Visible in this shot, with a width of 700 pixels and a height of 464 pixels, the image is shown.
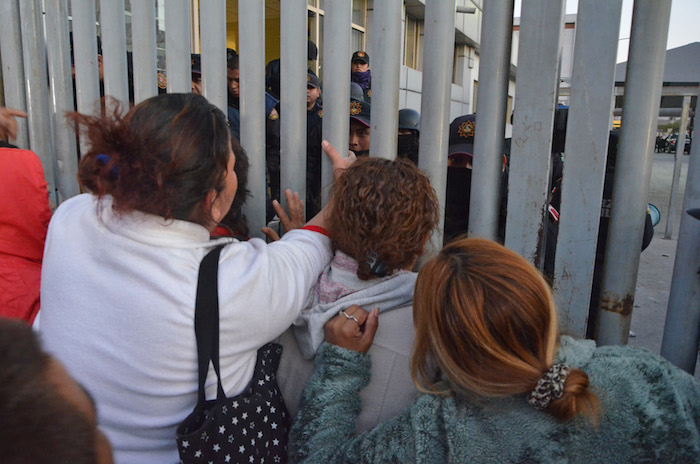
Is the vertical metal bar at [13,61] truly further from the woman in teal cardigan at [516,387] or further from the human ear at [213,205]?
the woman in teal cardigan at [516,387]

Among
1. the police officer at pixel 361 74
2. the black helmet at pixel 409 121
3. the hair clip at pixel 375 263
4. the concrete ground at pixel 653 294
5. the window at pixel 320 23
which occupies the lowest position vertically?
the concrete ground at pixel 653 294

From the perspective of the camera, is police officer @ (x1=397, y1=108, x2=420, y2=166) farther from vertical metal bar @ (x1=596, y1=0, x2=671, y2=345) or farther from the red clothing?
the red clothing

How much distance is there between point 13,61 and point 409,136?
2.18 metres

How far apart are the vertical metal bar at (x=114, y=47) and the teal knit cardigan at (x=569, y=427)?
1959mm

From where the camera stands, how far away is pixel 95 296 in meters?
1.36

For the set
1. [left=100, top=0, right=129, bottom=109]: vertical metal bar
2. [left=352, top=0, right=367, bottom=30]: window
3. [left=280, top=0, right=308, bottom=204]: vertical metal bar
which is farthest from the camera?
[left=352, top=0, right=367, bottom=30]: window

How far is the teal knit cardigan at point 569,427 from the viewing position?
1.19 metres

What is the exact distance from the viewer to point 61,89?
280 cm

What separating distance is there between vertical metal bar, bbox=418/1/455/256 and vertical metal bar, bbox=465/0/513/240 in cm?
11

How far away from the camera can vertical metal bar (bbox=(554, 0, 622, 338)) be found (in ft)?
5.06

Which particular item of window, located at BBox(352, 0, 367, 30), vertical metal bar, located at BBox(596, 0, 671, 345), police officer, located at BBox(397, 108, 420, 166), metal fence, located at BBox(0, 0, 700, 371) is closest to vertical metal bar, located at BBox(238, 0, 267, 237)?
metal fence, located at BBox(0, 0, 700, 371)

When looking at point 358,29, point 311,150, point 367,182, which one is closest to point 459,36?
point 358,29

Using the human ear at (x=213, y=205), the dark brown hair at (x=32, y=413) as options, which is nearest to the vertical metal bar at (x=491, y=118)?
the human ear at (x=213, y=205)

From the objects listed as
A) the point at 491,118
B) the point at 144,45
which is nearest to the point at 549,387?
the point at 491,118
